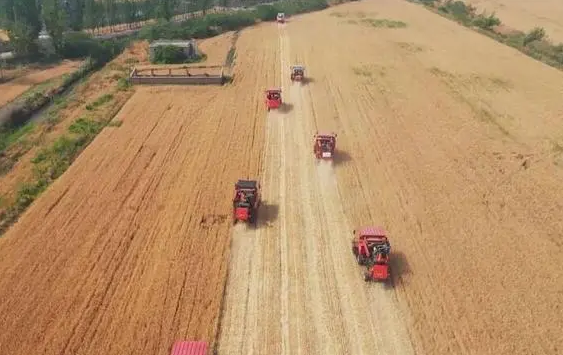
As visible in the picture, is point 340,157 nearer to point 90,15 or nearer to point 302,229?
point 302,229

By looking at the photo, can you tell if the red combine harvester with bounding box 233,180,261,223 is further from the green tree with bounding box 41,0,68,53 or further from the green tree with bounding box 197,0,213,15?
the green tree with bounding box 197,0,213,15

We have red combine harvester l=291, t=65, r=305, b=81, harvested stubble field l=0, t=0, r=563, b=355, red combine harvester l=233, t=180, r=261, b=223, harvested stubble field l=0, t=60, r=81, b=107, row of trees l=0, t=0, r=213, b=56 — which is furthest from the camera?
row of trees l=0, t=0, r=213, b=56

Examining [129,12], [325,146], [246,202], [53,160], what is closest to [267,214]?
[246,202]

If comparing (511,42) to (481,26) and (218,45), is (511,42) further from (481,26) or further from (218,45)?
(218,45)

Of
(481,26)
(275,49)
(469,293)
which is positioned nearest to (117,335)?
(469,293)

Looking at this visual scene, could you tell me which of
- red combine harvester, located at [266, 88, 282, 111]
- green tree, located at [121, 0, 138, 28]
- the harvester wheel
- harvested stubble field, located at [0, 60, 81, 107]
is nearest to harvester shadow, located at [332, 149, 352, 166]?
red combine harvester, located at [266, 88, 282, 111]

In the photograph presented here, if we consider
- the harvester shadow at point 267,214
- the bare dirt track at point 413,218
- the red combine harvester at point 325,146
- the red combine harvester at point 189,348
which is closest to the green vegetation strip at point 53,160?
the bare dirt track at point 413,218
